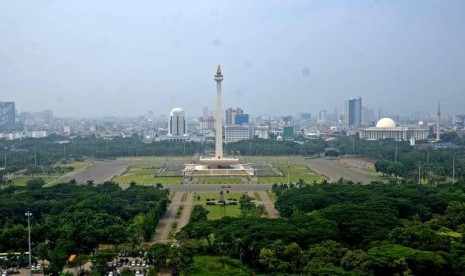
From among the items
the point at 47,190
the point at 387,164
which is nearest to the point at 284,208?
the point at 47,190

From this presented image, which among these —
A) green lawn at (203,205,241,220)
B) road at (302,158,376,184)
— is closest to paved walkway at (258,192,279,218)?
green lawn at (203,205,241,220)

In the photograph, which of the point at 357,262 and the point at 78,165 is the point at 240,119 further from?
the point at 357,262

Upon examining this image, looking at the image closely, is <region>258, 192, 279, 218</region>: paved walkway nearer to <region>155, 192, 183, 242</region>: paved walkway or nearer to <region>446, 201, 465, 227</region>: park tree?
<region>155, 192, 183, 242</region>: paved walkway

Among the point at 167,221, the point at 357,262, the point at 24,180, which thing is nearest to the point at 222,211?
the point at 167,221

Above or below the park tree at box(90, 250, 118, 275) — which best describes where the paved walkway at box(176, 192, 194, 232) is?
below

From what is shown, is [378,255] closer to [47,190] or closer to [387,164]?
[47,190]

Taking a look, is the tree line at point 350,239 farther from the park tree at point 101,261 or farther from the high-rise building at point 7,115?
the high-rise building at point 7,115
